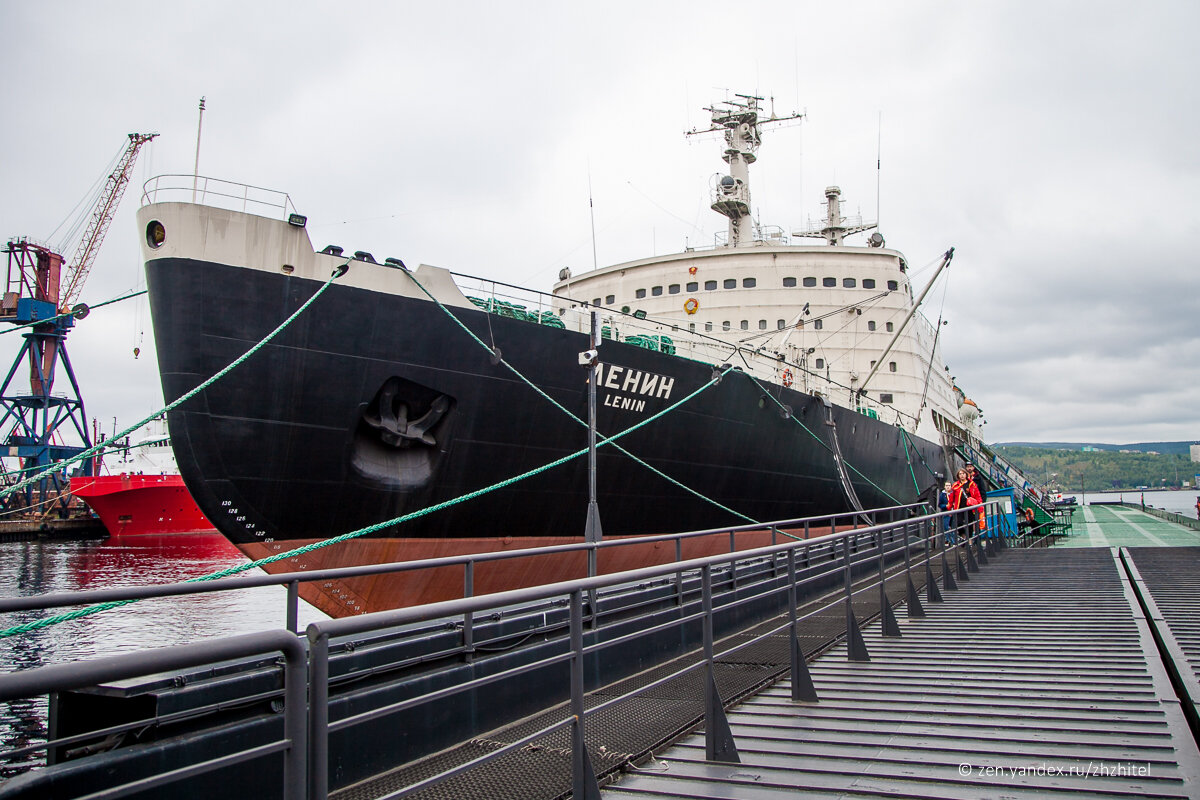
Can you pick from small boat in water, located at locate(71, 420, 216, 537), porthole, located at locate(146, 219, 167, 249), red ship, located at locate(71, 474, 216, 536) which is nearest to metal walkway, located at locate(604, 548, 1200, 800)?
porthole, located at locate(146, 219, 167, 249)

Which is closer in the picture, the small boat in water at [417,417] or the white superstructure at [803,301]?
the small boat in water at [417,417]

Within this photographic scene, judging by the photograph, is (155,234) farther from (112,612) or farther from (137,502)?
(137,502)

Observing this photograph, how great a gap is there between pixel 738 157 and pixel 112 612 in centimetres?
2169

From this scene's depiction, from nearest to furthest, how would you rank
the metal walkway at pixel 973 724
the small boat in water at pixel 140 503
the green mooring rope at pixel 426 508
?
the metal walkway at pixel 973 724 → the green mooring rope at pixel 426 508 → the small boat in water at pixel 140 503

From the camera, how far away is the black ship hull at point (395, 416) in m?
9.50

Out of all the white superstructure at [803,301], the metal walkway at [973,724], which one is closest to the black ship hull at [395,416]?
the metal walkway at [973,724]

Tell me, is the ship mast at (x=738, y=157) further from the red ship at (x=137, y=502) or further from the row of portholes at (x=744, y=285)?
the red ship at (x=137, y=502)

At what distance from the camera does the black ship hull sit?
9.50m

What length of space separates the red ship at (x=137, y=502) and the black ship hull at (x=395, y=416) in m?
30.5

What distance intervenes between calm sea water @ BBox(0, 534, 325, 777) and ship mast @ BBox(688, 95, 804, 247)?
16.9 metres


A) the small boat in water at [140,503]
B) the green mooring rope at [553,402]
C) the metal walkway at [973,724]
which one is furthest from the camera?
the small boat in water at [140,503]

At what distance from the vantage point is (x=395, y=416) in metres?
10.6

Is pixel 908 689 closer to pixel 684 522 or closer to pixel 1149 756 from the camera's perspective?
pixel 1149 756

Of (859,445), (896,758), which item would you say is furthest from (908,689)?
(859,445)
